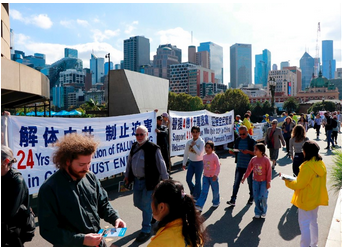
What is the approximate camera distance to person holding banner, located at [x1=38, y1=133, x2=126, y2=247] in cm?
229

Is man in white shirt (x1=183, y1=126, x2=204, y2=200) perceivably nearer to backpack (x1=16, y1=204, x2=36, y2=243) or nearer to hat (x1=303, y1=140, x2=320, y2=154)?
hat (x1=303, y1=140, x2=320, y2=154)

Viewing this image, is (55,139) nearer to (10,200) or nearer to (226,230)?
(10,200)

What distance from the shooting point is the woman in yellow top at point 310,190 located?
396cm

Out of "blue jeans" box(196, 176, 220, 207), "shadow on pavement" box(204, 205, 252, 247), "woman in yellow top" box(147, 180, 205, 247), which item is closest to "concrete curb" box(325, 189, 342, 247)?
"shadow on pavement" box(204, 205, 252, 247)

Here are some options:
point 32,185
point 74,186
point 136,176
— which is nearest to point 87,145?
point 74,186

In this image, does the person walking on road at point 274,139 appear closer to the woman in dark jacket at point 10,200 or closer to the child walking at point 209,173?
the child walking at point 209,173

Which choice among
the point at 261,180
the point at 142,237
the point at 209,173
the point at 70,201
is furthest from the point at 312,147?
the point at 70,201

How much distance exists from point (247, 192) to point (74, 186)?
Result: 5965 millimetres

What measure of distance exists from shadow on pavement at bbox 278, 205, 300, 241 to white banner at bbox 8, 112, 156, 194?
3528 mm

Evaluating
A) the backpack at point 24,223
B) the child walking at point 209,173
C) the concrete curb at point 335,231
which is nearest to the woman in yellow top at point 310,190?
the concrete curb at point 335,231

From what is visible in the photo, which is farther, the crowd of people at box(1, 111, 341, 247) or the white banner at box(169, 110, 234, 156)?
the white banner at box(169, 110, 234, 156)

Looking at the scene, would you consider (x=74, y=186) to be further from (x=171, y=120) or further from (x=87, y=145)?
(x=171, y=120)

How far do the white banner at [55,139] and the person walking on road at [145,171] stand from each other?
2.37 feet

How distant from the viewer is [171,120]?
32.1 ft
